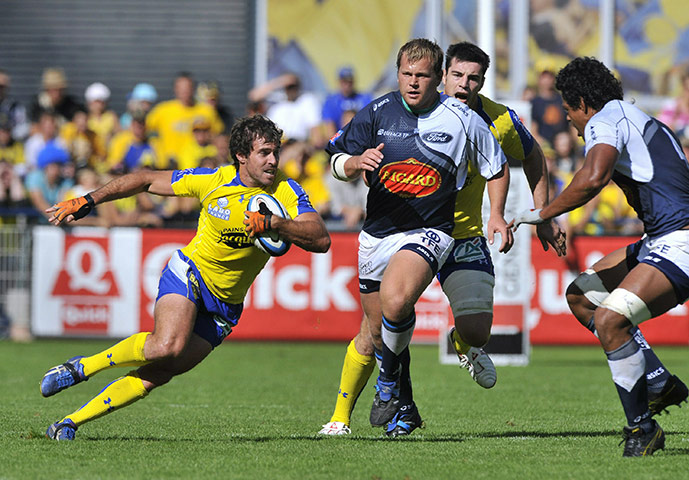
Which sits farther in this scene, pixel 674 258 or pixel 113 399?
pixel 113 399

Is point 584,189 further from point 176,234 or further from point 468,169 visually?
point 176,234

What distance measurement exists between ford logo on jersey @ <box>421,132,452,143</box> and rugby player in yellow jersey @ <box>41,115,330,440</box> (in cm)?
90

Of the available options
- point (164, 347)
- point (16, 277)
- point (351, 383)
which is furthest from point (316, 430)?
point (16, 277)

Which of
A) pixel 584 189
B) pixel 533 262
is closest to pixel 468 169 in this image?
pixel 584 189

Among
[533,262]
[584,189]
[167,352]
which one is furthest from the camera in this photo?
[533,262]

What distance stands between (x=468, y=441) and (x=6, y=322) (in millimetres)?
10589

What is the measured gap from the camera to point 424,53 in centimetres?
764

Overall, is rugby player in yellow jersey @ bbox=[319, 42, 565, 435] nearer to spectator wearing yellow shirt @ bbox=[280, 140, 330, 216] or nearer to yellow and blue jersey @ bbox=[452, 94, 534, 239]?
yellow and blue jersey @ bbox=[452, 94, 534, 239]

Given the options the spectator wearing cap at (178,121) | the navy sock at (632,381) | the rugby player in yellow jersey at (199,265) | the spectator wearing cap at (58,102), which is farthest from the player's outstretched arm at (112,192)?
the spectator wearing cap at (58,102)

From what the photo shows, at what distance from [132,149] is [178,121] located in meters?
0.99

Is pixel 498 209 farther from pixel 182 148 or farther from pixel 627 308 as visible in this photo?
pixel 182 148

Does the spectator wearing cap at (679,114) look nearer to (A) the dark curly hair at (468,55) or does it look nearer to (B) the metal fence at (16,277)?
(B) the metal fence at (16,277)

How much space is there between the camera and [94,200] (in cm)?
752

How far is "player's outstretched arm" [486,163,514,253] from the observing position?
7726 mm
